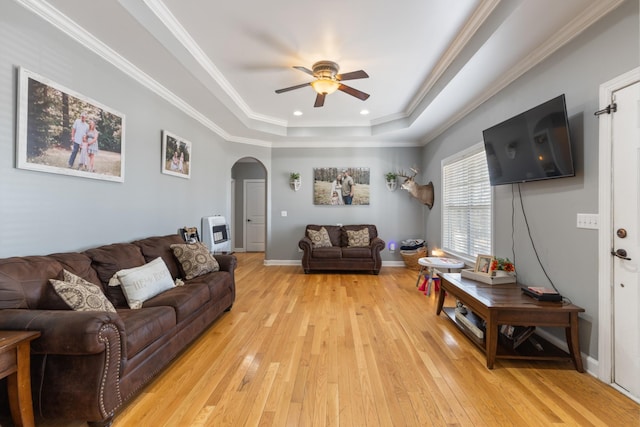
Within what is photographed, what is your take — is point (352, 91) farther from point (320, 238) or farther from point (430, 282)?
point (320, 238)

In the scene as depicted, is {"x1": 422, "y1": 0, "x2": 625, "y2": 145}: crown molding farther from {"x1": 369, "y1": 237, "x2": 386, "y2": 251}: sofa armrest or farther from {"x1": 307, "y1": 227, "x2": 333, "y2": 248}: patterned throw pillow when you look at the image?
{"x1": 307, "y1": 227, "x2": 333, "y2": 248}: patterned throw pillow

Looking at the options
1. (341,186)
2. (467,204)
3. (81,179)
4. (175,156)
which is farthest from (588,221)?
(175,156)

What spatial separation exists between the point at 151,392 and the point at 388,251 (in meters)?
4.84

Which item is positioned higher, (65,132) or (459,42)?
(459,42)

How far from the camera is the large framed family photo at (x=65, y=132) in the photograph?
1.98 meters

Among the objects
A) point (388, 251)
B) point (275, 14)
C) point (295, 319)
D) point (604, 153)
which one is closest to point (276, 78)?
point (275, 14)

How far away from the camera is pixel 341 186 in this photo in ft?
19.6

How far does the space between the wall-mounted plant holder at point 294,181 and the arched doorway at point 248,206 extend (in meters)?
2.07

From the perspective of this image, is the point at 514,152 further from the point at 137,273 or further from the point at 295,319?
the point at 137,273

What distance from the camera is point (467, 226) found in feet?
13.2

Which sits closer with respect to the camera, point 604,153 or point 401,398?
point 401,398

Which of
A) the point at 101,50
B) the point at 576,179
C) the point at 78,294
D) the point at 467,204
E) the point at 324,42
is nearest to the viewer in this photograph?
the point at 78,294

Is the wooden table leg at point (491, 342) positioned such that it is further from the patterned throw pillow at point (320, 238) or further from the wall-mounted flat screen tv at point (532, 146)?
the patterned throw pillow at point (320, 238)

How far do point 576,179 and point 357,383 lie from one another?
2301 mm
